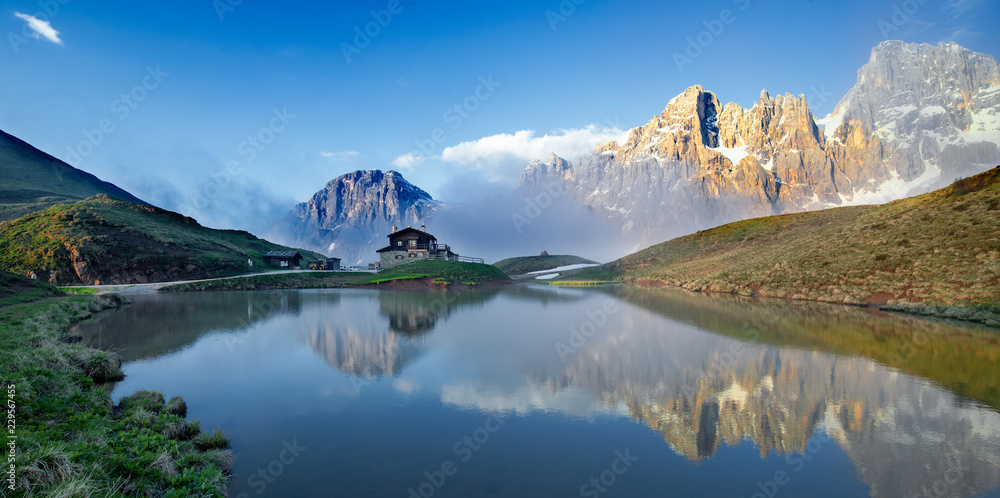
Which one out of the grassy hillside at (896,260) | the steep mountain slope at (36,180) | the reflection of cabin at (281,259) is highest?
the steep mountain slope at (36,180)

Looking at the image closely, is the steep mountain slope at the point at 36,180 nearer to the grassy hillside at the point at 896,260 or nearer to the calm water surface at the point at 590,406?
the calm water surface at the point at 590,406

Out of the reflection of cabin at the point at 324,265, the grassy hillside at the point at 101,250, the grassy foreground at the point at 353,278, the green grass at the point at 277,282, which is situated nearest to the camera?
the grassy hillside at the point at 101,250

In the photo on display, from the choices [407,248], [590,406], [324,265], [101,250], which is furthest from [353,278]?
[590,406]

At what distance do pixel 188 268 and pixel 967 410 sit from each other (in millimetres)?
78362

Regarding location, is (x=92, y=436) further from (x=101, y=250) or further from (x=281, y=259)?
(x=281, y=259)

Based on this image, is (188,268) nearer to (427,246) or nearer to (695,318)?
(427,246)

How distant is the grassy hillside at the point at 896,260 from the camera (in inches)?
1152

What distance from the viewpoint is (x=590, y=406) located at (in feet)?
36.4

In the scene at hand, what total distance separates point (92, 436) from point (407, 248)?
7991 centimetres

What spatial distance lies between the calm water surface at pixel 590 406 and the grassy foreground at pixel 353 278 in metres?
36.0

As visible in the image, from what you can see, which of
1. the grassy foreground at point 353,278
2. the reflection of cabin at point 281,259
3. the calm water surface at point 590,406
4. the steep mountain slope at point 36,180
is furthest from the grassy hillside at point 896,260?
the steep mountain slope at point 36,180

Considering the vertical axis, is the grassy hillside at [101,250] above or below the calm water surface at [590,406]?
above

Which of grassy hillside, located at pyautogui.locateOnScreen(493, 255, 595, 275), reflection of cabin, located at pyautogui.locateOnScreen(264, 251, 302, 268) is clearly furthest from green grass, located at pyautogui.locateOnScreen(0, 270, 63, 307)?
grassy hillside, located at pyautogui.locateOnScreen(493, 255, 595, 275)

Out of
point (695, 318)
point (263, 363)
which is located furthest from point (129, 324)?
point (695, 318)
